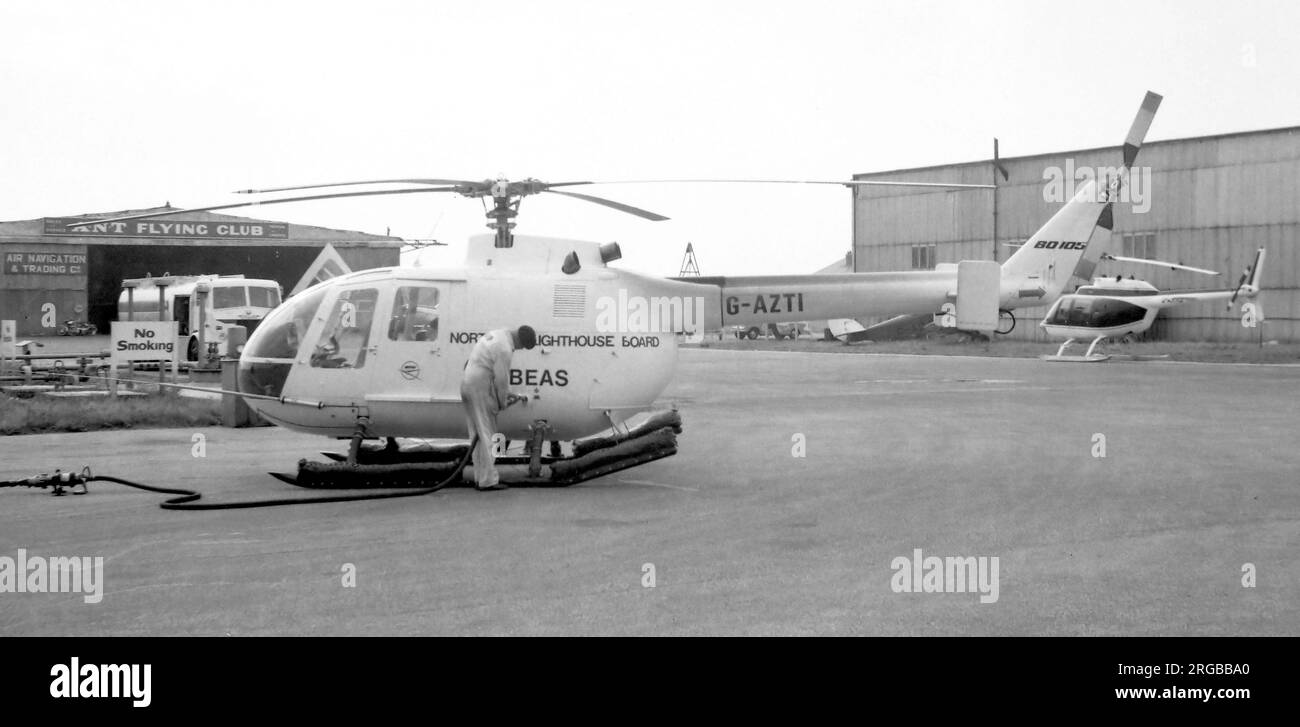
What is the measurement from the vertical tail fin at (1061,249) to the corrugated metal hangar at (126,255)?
35820 millimetres

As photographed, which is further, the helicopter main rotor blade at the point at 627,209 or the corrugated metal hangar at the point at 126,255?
the corrugated metal hangar at the point at 126,255

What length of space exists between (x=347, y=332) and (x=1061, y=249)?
842 centimetres

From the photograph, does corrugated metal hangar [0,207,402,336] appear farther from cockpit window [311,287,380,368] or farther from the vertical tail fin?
the vertical tail fin

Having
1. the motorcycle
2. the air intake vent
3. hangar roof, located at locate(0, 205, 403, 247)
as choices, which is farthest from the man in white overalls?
the motorcycle

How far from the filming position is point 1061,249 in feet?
48.0

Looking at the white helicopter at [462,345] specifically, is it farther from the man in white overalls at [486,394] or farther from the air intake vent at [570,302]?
the man in white overalls at [486,394]

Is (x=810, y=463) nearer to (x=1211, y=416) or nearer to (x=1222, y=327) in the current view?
(x=1211, y=416)

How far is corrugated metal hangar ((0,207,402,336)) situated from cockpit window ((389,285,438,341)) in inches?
1404

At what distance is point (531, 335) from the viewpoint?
478 inches

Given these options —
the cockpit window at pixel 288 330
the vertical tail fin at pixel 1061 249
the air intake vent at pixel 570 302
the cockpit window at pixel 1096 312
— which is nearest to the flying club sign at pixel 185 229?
the cockpit window at pixel 1096 312

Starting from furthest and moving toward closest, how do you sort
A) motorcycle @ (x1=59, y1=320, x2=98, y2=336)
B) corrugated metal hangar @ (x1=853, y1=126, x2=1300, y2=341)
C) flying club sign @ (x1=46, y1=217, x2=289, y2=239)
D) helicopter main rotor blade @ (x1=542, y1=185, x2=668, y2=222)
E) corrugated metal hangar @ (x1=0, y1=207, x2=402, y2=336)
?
motorcycle @ (x1=59, y1=320, x2=98, y2=336)
corrugated metal hangar @ (x1=0, y1=207, x2=402, y2=336)
flying club sign @ (x1=46, y1=217, x2=289, y2=239)
corrugated metal hangar @ (x1=853, y1=126, x2=1300, y2=341)
helicopter main rotor blade @ (x1=542, y1=185, x2=668, y2=222)

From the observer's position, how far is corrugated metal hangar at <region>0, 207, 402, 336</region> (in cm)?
5125

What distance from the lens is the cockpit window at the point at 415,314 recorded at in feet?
40.6

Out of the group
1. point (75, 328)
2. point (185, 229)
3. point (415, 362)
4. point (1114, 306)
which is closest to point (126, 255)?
point (75, 328)
